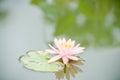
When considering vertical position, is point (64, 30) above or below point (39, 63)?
above

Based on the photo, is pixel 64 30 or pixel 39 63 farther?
pixel 64 30

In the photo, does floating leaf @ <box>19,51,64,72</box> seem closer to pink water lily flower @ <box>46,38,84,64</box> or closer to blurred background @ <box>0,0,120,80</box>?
pink water lily flower @ <box>46,38,84,64</box>

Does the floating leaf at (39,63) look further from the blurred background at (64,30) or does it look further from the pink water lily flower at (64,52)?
the blurred background at (64,30)

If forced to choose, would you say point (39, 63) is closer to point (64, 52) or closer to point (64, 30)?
point (64, 52)

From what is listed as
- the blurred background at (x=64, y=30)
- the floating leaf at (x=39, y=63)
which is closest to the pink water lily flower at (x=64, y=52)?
the floating leaf at (x=39, y=63)

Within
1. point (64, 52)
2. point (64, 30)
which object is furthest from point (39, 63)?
point (64, 30)

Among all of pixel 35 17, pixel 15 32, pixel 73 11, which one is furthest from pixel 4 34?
pixel 73 11
